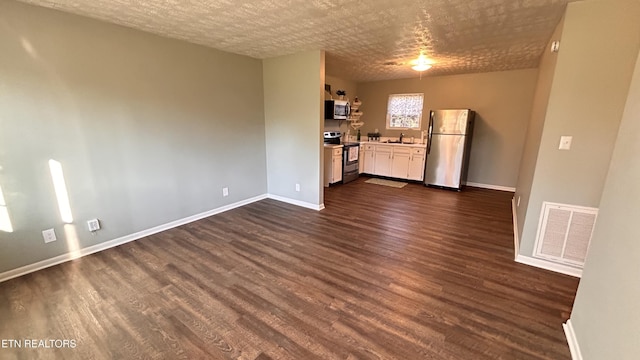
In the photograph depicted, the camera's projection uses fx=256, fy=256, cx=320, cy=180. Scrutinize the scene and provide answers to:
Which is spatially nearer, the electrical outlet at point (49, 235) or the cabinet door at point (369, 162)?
the electrical outlet at point (49, 235)

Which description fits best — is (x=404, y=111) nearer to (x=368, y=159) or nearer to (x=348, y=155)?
(x=368, y=159)

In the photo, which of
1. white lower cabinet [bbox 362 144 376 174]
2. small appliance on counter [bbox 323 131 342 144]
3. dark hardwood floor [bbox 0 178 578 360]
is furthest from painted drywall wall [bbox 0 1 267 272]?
white lower cabinet [bbox 362 144 376 174]

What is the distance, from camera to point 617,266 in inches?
50.6

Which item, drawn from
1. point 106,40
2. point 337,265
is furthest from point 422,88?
point 106,40

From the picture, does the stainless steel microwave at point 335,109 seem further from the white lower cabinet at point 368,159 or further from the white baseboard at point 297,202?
the white baseboard at point 297,202

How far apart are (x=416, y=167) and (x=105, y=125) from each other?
553 centimetres

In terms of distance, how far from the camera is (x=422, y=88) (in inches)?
237

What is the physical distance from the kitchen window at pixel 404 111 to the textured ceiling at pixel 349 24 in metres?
2.28

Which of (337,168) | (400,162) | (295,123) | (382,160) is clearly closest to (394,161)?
(400,162)

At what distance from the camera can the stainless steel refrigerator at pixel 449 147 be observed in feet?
16.8

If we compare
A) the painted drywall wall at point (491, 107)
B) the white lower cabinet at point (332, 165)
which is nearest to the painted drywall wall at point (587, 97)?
the painted drywall wall at point (491, 107)

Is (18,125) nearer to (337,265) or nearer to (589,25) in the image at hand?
(337,265)

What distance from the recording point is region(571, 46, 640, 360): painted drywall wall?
3.72 ft

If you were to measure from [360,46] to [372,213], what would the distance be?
2.40 meters
